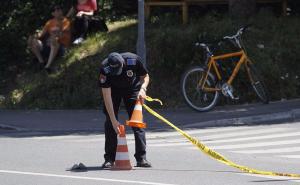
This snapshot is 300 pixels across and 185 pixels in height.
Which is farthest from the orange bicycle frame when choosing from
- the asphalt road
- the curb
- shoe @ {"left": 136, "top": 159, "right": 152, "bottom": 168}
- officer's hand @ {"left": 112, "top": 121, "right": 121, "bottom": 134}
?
officer's hand @ {"left": 112, "top": 121, "right": 121, "bottom": 134}

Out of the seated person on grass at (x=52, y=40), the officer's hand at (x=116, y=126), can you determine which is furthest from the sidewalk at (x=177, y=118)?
the officer's hand at (x=116, y=126)

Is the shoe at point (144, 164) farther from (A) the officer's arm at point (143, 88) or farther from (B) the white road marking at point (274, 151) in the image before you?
(B) the white road marking at point (274, 151)

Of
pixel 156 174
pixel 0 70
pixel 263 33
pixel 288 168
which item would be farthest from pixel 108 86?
pixel 0 70

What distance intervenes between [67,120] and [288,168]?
6.57 meters

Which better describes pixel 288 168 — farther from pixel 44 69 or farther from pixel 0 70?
pixel 0 70

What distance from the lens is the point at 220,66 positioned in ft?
54.9

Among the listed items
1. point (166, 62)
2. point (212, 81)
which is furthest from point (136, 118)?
point (166, 62)

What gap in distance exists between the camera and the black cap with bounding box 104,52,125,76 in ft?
34.2

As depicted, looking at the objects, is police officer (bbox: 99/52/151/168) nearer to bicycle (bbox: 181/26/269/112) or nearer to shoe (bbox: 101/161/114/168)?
shoe (bbox: 101/161/114/168)

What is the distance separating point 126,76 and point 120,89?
21 centimetres

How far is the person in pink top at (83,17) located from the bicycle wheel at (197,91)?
409 cm

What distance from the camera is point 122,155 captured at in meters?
10.7

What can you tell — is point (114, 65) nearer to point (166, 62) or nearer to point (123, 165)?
point (123, 165)

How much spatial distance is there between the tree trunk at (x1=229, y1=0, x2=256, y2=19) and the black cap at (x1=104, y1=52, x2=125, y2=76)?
920cm
